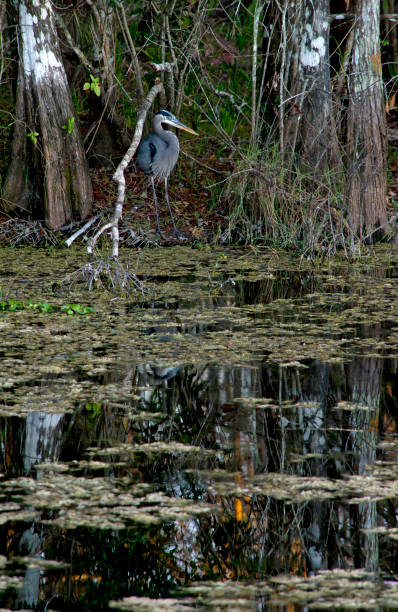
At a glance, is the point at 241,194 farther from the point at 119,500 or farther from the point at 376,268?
the point at 119,500

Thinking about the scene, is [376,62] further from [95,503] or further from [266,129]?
[95,503]

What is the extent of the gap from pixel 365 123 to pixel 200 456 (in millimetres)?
4615

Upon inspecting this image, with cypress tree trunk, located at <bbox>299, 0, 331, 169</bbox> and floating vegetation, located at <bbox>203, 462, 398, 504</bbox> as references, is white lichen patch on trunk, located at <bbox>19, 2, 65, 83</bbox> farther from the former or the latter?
floating vegetation, located at <bbox>203, 462, 398, 504</bbox>

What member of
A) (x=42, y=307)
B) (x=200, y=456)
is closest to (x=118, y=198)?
(x=42, y=307)

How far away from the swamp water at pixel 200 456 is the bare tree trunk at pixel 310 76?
2.31 m

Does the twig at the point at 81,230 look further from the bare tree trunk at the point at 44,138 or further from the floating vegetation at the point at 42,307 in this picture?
the floating vegetation at the point at 42,307

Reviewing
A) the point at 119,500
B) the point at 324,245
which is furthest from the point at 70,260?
the point at 119,500

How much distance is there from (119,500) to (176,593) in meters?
0.46

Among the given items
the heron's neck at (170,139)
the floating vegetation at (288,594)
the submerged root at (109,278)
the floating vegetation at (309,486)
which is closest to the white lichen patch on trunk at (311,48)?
the heron's neck at (170,139)

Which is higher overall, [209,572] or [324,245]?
[324,245]

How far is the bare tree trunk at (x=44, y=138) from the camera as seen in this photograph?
698 cm

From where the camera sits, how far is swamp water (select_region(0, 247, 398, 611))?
2135mm

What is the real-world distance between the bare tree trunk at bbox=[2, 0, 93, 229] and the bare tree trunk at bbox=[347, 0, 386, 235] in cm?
225

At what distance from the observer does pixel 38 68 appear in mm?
6988
